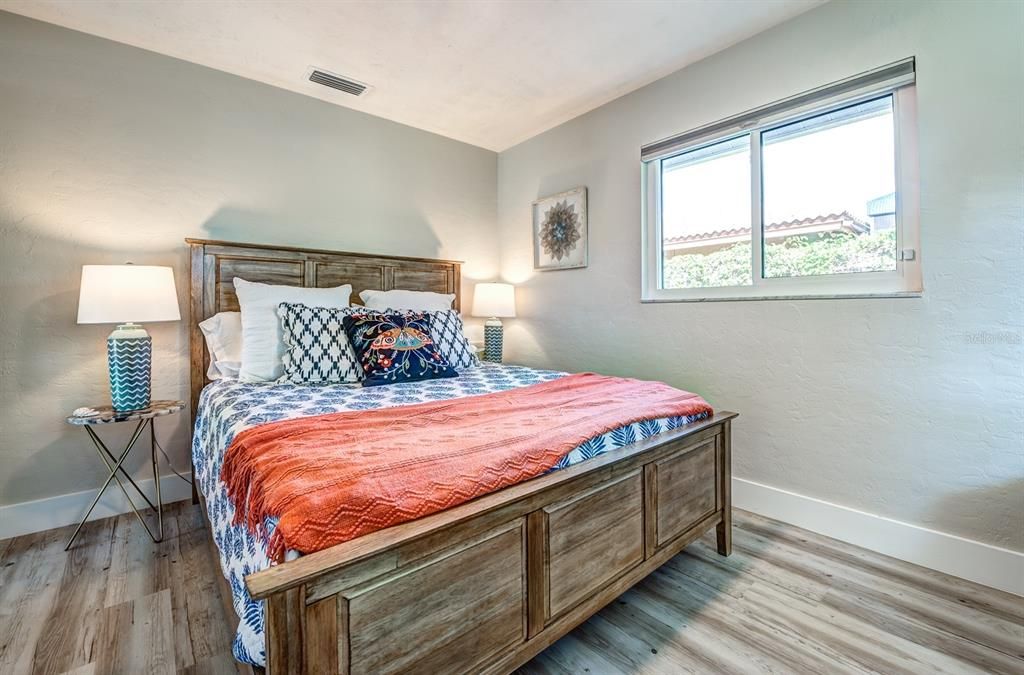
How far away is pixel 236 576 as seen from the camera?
118 cm

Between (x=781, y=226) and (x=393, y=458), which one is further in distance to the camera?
(x=781, y=226)

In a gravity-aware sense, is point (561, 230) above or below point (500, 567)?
above

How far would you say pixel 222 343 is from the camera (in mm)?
2502

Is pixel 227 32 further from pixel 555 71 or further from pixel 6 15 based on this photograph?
pixel 555 71

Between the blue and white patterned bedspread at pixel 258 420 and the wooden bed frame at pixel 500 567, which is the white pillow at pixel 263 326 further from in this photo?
the wooden bed frame at pixel 500 567

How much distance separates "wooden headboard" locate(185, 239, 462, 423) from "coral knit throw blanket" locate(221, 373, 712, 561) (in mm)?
1580

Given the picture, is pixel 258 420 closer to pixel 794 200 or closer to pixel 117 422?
pixel 117 422

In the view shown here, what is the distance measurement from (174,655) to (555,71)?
319 centimetres

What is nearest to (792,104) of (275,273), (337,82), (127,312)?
(337,82)

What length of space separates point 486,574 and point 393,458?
0.36 m

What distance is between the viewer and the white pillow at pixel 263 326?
7.42ft

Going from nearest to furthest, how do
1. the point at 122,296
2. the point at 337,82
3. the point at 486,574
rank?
the point at 486,574 → the point at 122,296 → the point at 337,82

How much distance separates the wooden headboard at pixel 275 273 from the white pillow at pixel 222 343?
0.28 feet

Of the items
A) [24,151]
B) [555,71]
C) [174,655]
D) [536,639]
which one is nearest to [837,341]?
[536,639]
